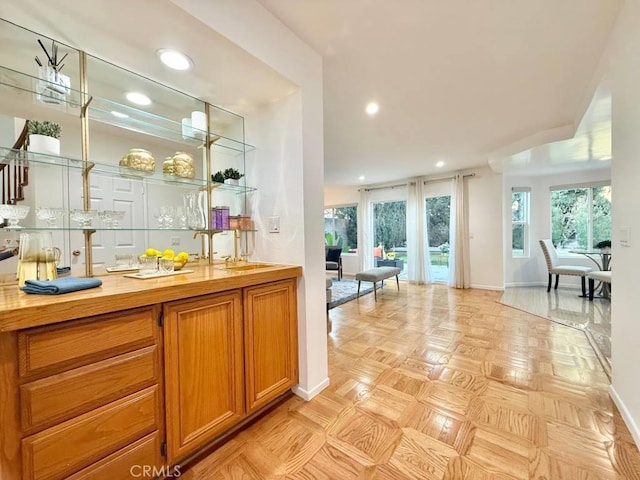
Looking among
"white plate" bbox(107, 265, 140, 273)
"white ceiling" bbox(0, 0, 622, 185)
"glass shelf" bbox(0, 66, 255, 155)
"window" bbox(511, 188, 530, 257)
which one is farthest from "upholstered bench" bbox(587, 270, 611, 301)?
"white plate" bbox(107, 265, 140, 273)

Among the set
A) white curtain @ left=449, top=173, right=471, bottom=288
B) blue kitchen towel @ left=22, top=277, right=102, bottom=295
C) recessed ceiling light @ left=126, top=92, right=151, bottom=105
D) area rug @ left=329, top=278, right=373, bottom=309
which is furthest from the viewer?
white curtain @ left=449, top=173, right=471, bottom=288

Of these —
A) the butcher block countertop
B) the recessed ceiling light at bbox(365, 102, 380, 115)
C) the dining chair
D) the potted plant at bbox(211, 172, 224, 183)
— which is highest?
the recessed ceiling light at bbox(365, 102, 380, 115)

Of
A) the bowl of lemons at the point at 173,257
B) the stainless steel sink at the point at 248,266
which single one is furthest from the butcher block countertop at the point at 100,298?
the stainless steel sink at the point at 248,266

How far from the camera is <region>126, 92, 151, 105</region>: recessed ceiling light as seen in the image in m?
1.75

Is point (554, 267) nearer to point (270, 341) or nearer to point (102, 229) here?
point (270, 341)

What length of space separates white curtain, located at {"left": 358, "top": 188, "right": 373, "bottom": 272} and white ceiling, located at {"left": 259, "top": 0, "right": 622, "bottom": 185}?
286cm

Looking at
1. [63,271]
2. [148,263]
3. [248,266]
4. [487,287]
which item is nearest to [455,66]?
[248,266]

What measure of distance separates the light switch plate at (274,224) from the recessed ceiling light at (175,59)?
3.41 ft

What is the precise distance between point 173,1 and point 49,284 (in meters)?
Result: 1.26

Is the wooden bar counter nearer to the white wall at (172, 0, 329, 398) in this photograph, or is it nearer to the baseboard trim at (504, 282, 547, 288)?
the white wall at (172, 0, 329, 398)

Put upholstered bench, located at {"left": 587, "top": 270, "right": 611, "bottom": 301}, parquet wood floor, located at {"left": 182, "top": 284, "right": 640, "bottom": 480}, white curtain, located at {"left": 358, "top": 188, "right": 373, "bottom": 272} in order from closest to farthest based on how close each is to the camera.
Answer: parquet wood floor, located at {"left": 182, "top": 284, "right": 640, "bottom": 480} < upholstered bench, located at {"left": 587, "top": 270, "right": 611, "bottom": 301} < white curtain, located at {"left": 358, "top": 188, "right": 373, "bottom": 272}

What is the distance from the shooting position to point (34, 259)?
113 cm

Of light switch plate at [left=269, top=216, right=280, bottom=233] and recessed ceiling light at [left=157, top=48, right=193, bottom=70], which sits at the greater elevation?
recessed ceiling light at [left=157, top=48, right=193, bottom=70]

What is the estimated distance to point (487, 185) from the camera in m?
5.11
